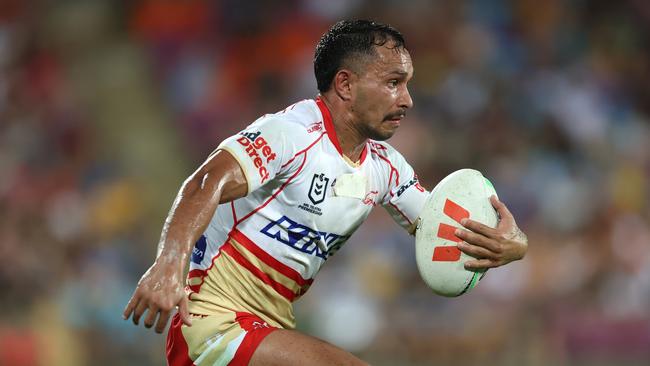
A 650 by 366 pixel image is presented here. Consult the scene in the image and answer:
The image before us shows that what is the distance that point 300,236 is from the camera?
4488mm

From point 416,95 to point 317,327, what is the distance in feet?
9.79

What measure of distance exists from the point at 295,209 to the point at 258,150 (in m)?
0.40

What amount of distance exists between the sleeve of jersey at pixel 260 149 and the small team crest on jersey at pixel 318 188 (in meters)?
0.22

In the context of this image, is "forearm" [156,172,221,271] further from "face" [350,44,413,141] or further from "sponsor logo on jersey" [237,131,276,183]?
"face" [350,44,413,141]

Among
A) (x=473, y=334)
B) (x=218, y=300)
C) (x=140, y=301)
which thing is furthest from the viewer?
(x=473, y=334)

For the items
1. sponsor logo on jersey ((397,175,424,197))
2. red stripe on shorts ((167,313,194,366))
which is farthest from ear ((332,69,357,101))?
red stripe on shorts ((167,313,194,366))

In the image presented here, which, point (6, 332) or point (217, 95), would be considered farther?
point (217, 95)

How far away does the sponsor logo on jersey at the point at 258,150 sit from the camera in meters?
4.11

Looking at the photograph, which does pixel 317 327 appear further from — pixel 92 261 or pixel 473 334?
pixel 92 261

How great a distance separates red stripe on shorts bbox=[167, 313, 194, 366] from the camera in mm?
4395

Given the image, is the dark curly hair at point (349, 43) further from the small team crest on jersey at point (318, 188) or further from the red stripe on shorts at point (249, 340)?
the red stripe on shorts at point (249, 340)

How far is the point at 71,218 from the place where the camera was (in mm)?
10094

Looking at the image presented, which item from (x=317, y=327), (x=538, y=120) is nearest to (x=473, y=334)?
(x=317, y=327)

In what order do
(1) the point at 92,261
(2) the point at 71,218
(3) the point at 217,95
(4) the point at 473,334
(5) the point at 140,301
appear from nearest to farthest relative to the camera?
(5) the point at 140,301 → (4) the point at 473,334 → (1) the point at 92,261 → (2) the point at 71,218 → (3) the point at 217,95
